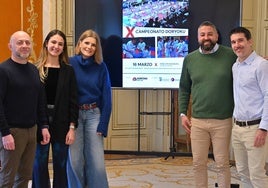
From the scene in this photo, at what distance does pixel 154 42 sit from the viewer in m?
4.73

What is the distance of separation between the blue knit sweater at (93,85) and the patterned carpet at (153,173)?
1139mm

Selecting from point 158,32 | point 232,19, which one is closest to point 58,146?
point 158,32

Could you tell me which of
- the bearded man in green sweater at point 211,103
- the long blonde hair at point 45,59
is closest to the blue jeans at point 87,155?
the long blonde hair at point 45,59

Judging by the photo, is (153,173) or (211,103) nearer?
(211,103)

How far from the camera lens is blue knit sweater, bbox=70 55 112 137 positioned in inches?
116

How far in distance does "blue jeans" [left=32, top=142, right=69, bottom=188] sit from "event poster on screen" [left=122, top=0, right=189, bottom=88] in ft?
6.62

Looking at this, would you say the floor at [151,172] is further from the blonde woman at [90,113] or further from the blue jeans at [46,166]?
the blue jeans at [46,166]

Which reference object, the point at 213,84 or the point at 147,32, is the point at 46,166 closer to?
the point at 213,84

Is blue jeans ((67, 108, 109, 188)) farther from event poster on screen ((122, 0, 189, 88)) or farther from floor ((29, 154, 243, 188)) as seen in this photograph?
event poster on screen ((122, 0, 189, 88))

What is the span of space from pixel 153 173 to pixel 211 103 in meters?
1.64

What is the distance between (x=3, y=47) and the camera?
441 cm

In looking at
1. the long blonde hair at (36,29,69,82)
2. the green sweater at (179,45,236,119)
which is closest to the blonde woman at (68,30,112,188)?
the long blonde hair at (36,29,69,82)

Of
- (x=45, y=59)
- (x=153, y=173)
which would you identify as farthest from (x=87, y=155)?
(x=153, y=173)

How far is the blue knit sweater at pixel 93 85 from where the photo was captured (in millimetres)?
2947
